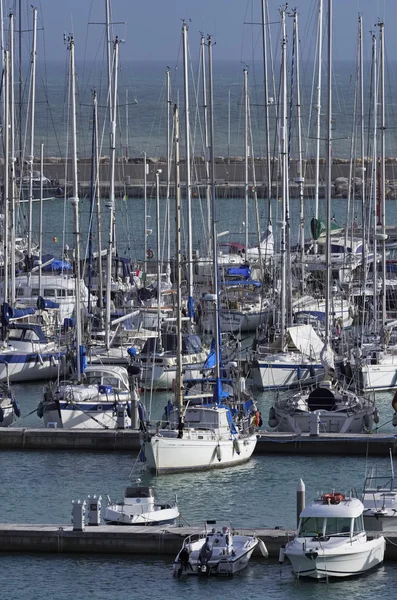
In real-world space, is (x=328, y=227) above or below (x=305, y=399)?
above

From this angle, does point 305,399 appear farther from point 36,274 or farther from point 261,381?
point 36,274

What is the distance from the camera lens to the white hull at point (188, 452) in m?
29.3

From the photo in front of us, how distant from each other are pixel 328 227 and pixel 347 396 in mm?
4909

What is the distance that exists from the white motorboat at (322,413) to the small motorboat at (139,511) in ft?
20.9

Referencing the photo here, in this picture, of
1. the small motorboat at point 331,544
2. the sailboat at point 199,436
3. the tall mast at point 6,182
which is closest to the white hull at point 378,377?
the sailboat at point 199,436

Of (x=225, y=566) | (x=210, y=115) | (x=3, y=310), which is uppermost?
(x=210, y=115)

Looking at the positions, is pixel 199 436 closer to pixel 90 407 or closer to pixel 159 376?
pixel 90 407

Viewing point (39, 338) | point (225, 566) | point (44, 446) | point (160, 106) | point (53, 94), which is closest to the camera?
point (225, 566)

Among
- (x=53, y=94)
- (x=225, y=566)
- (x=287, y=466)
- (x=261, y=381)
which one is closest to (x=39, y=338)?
(x=261, y=381)

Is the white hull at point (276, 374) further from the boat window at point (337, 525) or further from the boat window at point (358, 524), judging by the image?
the boat window at point (337, 525)

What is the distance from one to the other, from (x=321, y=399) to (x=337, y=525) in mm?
8672

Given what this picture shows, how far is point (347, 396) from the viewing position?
32.9m

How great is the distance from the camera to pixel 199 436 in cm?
2969

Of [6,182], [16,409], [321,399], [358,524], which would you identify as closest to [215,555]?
[358,524]
